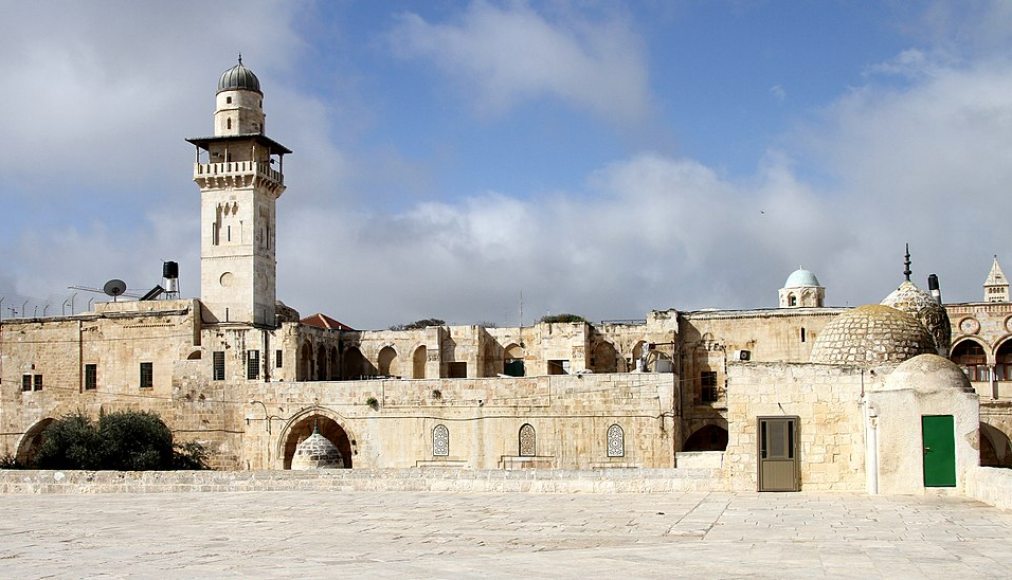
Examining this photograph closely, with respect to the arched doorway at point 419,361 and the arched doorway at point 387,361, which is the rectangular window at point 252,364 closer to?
the arched doorway at point 387,361

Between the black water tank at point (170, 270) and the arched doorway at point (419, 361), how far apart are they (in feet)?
37.6

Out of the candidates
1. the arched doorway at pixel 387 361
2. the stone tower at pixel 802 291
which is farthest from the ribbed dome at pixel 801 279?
the arched doorway at pixel 387 361

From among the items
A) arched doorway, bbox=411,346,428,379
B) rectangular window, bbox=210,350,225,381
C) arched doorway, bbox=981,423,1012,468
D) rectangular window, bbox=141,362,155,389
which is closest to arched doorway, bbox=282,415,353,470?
rectangular window, bbox=210,350,225,381

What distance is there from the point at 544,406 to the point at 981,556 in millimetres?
26174

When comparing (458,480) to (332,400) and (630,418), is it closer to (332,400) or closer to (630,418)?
(630,418)

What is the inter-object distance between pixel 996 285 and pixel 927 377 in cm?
4150

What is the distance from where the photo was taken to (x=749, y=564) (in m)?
8.84

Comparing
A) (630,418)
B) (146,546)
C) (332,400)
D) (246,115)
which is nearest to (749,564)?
(146,546)

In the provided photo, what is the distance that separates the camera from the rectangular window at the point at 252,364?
132 ft

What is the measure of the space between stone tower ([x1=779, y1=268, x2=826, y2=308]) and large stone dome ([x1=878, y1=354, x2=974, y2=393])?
38297 mm

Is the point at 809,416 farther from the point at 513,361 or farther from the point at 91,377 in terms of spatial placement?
the point at 91,377

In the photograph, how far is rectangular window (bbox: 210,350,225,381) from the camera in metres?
40.3

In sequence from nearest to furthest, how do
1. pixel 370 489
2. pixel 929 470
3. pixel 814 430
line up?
pixel 929 470, pixel 814 430, pixel 370 489

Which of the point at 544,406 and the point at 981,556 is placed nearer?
the point at 981,556
